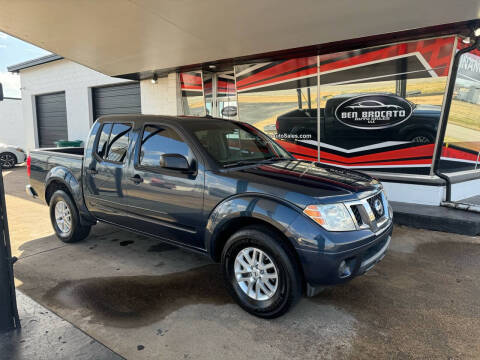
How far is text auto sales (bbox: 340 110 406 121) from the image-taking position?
6669mm

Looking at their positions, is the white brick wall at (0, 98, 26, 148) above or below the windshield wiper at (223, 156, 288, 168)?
above

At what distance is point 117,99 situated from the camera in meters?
13.0

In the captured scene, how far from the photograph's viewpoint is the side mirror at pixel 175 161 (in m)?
3.40

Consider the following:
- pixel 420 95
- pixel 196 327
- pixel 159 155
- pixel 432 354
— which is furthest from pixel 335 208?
pixel 420 95

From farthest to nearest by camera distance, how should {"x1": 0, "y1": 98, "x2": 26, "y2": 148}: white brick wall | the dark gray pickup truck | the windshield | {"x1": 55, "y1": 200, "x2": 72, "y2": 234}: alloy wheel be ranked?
{"x1": 0, "y1": 98, "x2": 26, "y2": 148}: white brick wall → {"x1": 55, "y1": 200, "x2": 72, "y2": 234}: alloy wheel → the windshield → the dark gray pickup truck

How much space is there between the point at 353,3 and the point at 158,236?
4181 millimetres

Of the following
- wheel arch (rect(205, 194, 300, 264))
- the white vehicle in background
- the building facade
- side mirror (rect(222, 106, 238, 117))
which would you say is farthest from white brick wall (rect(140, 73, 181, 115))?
wheel arch (rect(205, 194, 300, 264))

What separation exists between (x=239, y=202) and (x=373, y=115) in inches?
193

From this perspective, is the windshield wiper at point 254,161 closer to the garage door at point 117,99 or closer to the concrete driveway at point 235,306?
the concrete driveway at point 235,306

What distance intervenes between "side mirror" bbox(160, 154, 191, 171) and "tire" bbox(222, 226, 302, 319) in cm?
84

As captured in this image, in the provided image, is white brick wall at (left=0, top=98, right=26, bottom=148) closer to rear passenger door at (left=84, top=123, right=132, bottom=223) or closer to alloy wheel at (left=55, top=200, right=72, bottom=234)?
alloy wheel at (left=55, top=200, right=72, bottom=234)

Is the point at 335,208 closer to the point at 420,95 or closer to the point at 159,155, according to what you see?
the point at 159,155

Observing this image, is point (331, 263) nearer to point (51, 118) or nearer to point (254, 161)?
point (254, 161)

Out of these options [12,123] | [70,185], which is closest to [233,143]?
[70,185]
